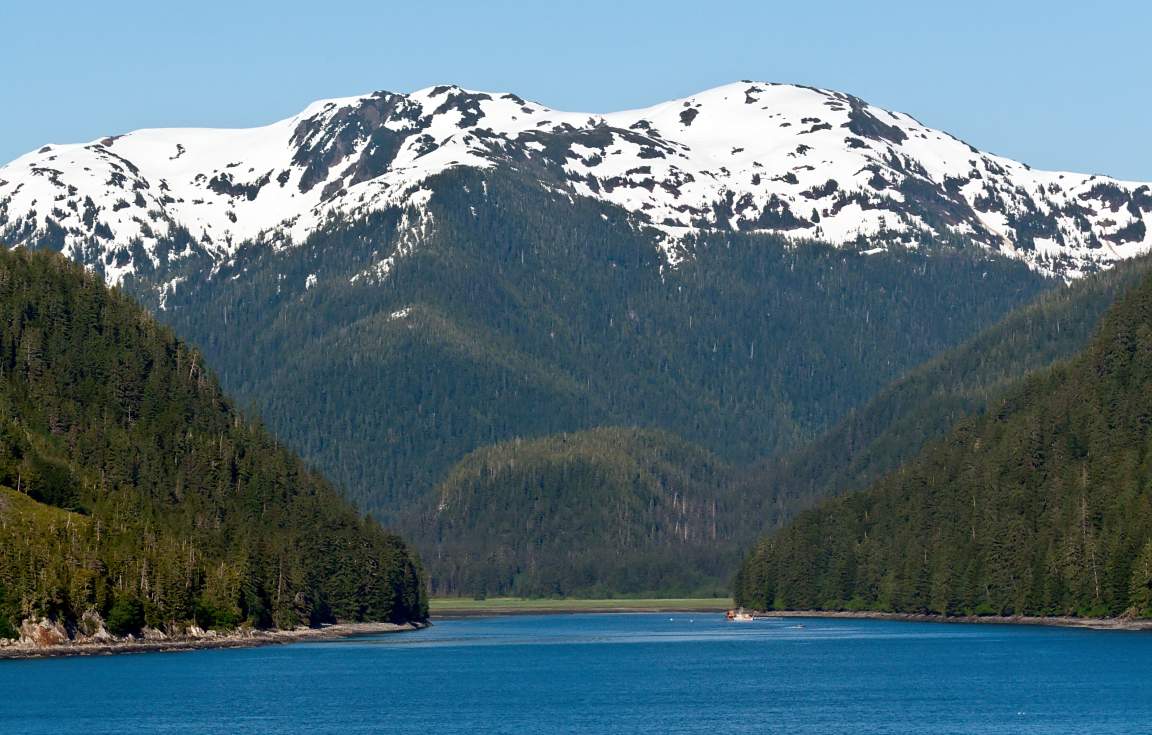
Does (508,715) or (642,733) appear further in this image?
(508,715)

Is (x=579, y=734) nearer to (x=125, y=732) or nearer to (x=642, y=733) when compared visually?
(x=642, y=733)

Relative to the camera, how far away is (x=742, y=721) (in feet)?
614

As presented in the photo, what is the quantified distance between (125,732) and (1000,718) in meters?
69.9

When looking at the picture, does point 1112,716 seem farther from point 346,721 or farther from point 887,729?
point 346,721

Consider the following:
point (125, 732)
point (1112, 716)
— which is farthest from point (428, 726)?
point (1112, 716)

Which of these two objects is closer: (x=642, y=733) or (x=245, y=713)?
(x=642, y=733)

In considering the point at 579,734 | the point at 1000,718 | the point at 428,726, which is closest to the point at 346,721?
the point at 428,726

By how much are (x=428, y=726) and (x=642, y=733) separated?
1883 centimetres

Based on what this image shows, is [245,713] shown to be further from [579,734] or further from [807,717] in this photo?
[807,717]

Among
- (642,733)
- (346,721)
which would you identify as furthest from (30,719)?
(642,733)

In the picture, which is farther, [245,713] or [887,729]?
[245,713]

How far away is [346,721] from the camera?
626 feet

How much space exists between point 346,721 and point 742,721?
32868 millimetres

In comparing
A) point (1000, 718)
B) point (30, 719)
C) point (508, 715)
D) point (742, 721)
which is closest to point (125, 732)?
point (30, 719)
